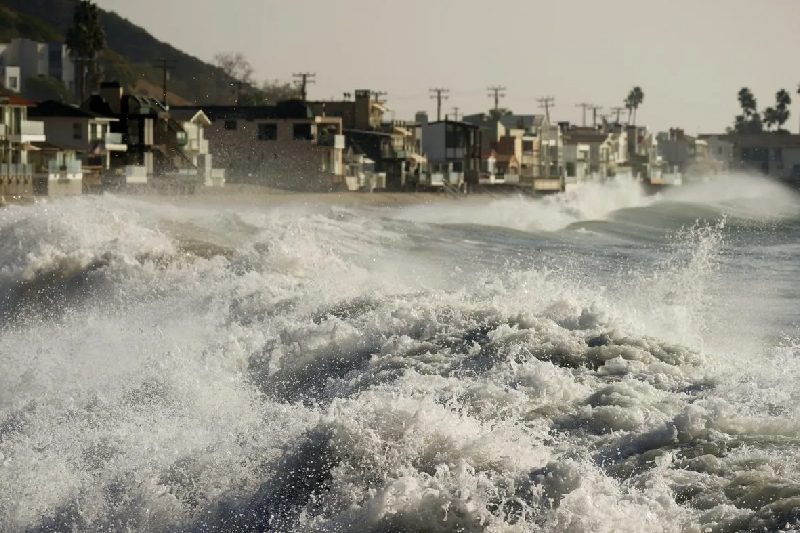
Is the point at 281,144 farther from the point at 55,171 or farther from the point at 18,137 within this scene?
the point at 55,171

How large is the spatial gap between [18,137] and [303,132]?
2959 centimetres

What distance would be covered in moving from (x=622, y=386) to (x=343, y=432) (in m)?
4.87

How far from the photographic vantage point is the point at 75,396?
62.4 feet

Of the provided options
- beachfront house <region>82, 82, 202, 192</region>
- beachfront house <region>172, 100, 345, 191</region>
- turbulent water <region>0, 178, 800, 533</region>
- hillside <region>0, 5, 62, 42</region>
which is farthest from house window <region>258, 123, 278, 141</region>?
hillside <region>0, 5, 62, 42</region>

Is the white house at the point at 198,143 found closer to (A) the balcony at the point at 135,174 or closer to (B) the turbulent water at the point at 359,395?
(A) the balcony at the point at 135,174

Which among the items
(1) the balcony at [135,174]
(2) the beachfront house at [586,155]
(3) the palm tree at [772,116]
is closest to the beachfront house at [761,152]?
(3) the palm tree at [772,116]

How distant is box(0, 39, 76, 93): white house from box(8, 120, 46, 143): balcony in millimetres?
59580

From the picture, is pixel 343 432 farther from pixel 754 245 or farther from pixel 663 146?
pixel 663 146

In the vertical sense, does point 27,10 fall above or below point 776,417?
above

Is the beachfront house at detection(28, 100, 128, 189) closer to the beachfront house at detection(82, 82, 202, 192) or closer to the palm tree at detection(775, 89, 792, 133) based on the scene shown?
the beachfront house at detection(82, 82, 202, 192)

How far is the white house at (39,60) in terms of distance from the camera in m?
122

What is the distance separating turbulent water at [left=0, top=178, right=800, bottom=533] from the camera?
13.8 meters

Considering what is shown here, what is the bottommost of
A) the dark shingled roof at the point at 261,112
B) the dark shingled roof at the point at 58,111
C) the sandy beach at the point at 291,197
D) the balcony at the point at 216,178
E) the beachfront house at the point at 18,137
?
the sandy beach at the point at 291,197

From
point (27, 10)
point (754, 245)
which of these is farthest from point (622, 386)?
point (27, 10)
